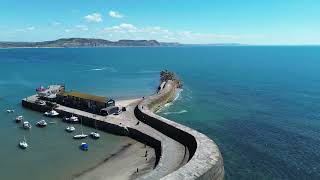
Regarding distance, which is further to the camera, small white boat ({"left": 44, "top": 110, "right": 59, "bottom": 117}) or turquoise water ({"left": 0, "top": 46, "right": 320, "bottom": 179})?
small white boat ({"left": 44, "top": 110, "right": 59, "bottom": 117})

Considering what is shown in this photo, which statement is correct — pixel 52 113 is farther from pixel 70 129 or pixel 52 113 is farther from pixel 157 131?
pixel 157 131

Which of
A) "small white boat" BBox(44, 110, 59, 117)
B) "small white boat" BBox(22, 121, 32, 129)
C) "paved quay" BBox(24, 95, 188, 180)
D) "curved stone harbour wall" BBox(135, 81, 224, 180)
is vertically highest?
"curved stone harbour wall" BBox(135, 81, 224, 180)

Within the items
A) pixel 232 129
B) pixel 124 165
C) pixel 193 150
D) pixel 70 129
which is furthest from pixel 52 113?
pixel 193 150

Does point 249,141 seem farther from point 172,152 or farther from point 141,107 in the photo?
point 141,107

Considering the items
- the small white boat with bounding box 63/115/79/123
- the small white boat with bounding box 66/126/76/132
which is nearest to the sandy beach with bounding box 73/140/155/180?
the small white boat with bounding box 66/126/76/132

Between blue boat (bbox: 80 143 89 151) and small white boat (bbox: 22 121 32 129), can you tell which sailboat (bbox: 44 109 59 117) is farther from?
blue boat (bbox: 80 143 89 151)

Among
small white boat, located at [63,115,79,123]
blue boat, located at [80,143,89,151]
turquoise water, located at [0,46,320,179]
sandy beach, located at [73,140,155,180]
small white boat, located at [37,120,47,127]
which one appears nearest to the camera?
sandy beach, located at [73,140,155,180]

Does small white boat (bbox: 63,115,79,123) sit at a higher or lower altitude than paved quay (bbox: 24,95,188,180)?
lower
